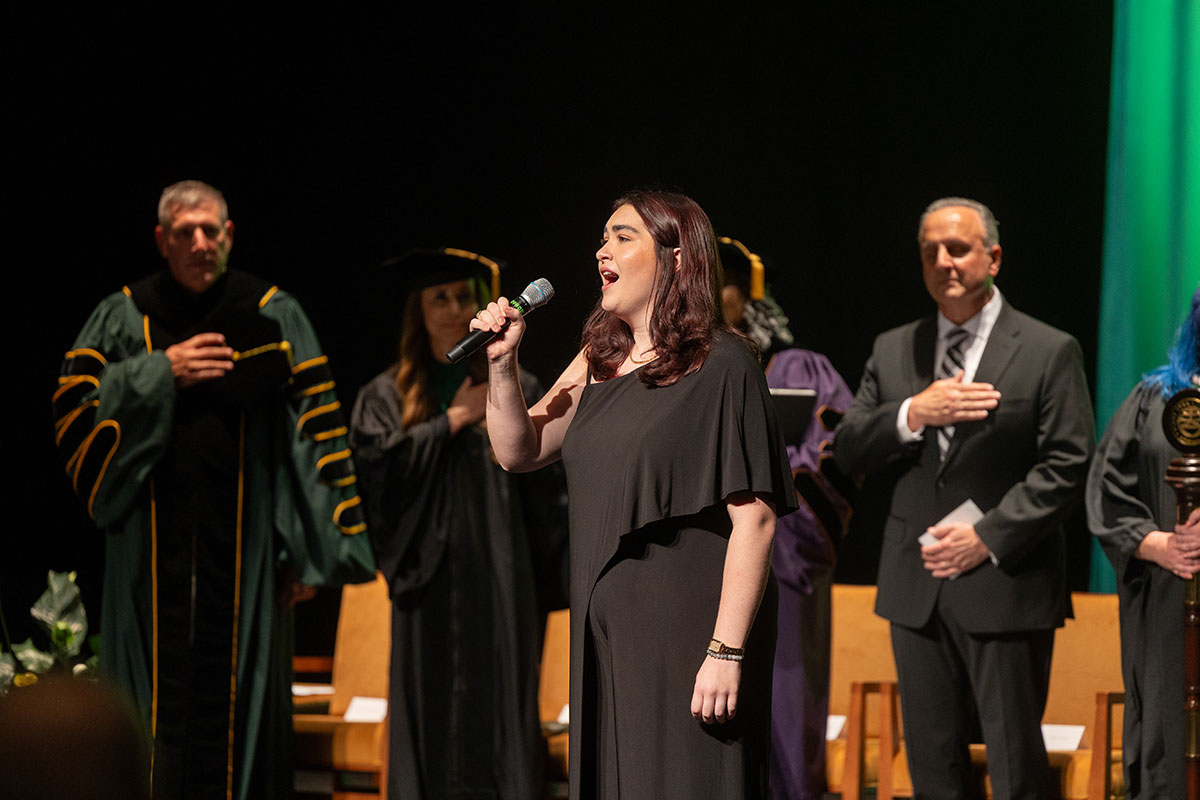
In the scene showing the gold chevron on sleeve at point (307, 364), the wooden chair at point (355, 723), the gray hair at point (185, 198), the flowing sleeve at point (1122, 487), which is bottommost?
the wooden chair at point (355, 723)

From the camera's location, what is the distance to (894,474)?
15.0ft

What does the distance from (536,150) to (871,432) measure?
2537 millimetres

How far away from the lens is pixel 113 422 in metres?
4.63

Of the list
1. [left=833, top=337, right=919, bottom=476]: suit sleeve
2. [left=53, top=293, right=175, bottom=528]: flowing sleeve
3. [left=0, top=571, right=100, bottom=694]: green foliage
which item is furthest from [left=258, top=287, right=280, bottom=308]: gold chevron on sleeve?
[left=833, top=337, right=919, bottom=476]: suit sleeve

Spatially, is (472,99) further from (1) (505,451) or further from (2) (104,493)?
(1) (505,451)

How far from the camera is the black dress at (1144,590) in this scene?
4.12m

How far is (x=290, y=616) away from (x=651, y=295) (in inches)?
99.5

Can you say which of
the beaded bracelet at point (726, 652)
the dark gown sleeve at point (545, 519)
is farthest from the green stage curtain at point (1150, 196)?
the beaded bracelet at point (726, 652)

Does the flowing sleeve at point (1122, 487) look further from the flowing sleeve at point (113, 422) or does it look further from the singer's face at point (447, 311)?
the flowing sleeve at point (113, 422)

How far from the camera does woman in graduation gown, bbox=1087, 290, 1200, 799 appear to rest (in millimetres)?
4105

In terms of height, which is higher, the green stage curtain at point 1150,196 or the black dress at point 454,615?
the green stage curtain at point 1150,196

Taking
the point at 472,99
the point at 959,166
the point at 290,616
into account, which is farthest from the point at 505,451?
the point at 472,99

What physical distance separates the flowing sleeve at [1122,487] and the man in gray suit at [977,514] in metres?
0.06

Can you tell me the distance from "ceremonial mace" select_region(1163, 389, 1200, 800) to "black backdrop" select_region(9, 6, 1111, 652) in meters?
1.75
